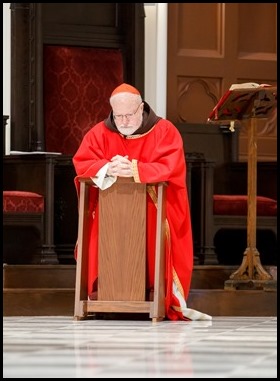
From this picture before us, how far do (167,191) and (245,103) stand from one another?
1.10m

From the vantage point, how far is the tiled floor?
3326 mm

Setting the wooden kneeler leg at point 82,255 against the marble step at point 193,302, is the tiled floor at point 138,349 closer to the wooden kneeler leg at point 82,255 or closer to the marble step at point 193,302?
the wooden kneeler leg at point 82,255

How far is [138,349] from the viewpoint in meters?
4.14

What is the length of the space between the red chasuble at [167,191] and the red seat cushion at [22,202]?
5.71 feet

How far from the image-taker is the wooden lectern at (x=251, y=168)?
6.93 m

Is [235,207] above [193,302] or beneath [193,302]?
above

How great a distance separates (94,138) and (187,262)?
90 centimetres

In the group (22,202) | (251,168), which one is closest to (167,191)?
(251,168)

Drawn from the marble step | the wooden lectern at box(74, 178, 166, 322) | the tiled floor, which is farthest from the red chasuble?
the marble step

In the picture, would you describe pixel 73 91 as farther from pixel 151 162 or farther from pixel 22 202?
pixel 151 162

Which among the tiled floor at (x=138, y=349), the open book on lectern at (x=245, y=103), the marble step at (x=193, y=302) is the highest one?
the open book on lectern at (x=245, y=103)

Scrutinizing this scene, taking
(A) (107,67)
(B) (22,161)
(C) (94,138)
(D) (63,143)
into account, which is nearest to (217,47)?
(A) (107,67)

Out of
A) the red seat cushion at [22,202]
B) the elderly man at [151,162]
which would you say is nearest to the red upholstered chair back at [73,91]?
the red seat cushion at [22,202]

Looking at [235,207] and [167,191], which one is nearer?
[167,191]
